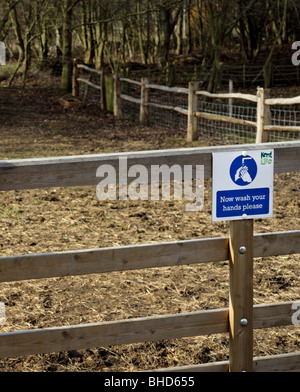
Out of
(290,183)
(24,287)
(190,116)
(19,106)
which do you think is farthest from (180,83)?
(24,287)

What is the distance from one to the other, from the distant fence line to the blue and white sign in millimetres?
6722

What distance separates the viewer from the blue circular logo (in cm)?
277

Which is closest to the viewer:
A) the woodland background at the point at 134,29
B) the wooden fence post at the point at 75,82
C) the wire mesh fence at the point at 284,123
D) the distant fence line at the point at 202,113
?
the distant fence line at the point at 202,113

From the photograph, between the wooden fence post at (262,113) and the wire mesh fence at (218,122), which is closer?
the wooden fence post at (262,113)

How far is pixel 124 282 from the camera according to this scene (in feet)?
16.1

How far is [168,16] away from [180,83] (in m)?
3.19

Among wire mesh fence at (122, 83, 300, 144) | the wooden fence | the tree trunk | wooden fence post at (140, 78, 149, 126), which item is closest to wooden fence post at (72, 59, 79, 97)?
the tree trunk

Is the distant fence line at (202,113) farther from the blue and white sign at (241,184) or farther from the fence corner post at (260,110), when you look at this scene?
the blue and white sign at (241,184)

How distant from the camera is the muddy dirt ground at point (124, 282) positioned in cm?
373

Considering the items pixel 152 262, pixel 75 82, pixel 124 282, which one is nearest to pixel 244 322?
pixel 152 262

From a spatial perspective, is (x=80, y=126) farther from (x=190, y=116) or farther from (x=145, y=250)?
(x=145, y=250)

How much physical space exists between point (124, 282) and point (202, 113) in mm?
7392

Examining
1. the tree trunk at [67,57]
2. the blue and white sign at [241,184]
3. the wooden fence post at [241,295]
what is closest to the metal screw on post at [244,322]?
the wooden fence post at [241,295]

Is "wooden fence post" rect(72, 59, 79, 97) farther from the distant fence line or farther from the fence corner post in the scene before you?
the fence corner post
